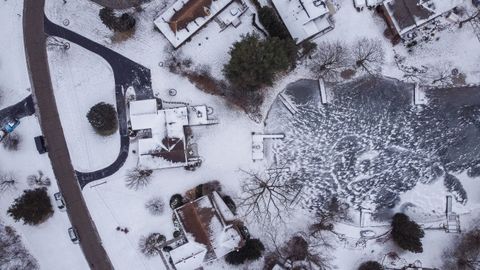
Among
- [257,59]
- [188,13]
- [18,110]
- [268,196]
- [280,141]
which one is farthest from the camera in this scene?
[280,141]

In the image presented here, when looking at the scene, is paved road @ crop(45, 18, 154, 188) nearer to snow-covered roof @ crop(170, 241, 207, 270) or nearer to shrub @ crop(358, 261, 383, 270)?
snow-covered roof @ crop(170, 241, 207, 270)

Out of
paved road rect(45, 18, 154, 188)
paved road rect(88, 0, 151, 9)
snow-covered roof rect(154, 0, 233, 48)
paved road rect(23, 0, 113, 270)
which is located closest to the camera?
snow-covered roof rect(154, 0, 233, 48)

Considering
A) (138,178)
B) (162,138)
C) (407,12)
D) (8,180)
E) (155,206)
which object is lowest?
(155,206)

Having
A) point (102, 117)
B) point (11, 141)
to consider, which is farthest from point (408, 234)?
point (11, 141)

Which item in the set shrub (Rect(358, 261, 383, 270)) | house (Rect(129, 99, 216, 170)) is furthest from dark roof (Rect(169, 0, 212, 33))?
shrub (Rect(358, 261, 383, 270))

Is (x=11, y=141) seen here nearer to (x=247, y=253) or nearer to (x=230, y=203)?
(x=230, y=203)
